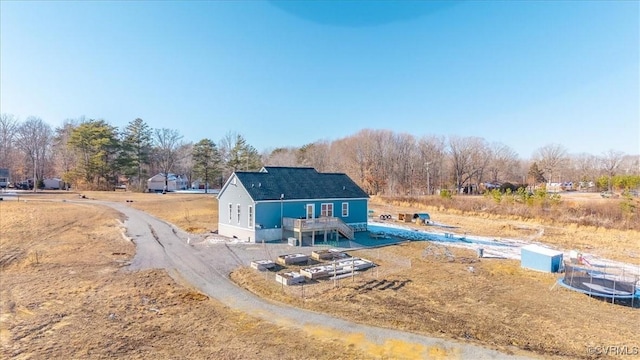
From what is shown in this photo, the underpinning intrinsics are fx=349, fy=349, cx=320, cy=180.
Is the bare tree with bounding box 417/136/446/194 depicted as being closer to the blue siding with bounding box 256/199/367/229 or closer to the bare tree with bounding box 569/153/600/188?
the bare tree with bounding box 569/153/600/188

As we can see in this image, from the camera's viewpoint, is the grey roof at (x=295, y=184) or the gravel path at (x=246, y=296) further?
the grey roof at (x=295, y=184)

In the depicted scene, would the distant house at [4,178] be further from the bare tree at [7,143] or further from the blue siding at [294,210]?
the blue siding at [294,210]

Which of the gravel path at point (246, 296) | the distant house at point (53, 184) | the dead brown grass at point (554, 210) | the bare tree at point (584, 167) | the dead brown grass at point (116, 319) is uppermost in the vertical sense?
the bare tree at point (584, 167)

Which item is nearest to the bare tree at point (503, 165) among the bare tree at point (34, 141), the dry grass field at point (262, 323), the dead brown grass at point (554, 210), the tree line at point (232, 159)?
the tree line at point (232, 159)

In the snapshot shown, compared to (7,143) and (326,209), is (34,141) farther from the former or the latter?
(326,209)

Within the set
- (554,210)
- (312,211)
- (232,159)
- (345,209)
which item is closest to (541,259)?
(345,209)

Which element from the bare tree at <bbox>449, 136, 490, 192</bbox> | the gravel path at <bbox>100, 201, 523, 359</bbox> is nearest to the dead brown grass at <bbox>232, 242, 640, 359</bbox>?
the gravel path at <bbox>100, 201, 523, 359</bbox>

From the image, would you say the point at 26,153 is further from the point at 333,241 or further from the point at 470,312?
the point at 470,312
